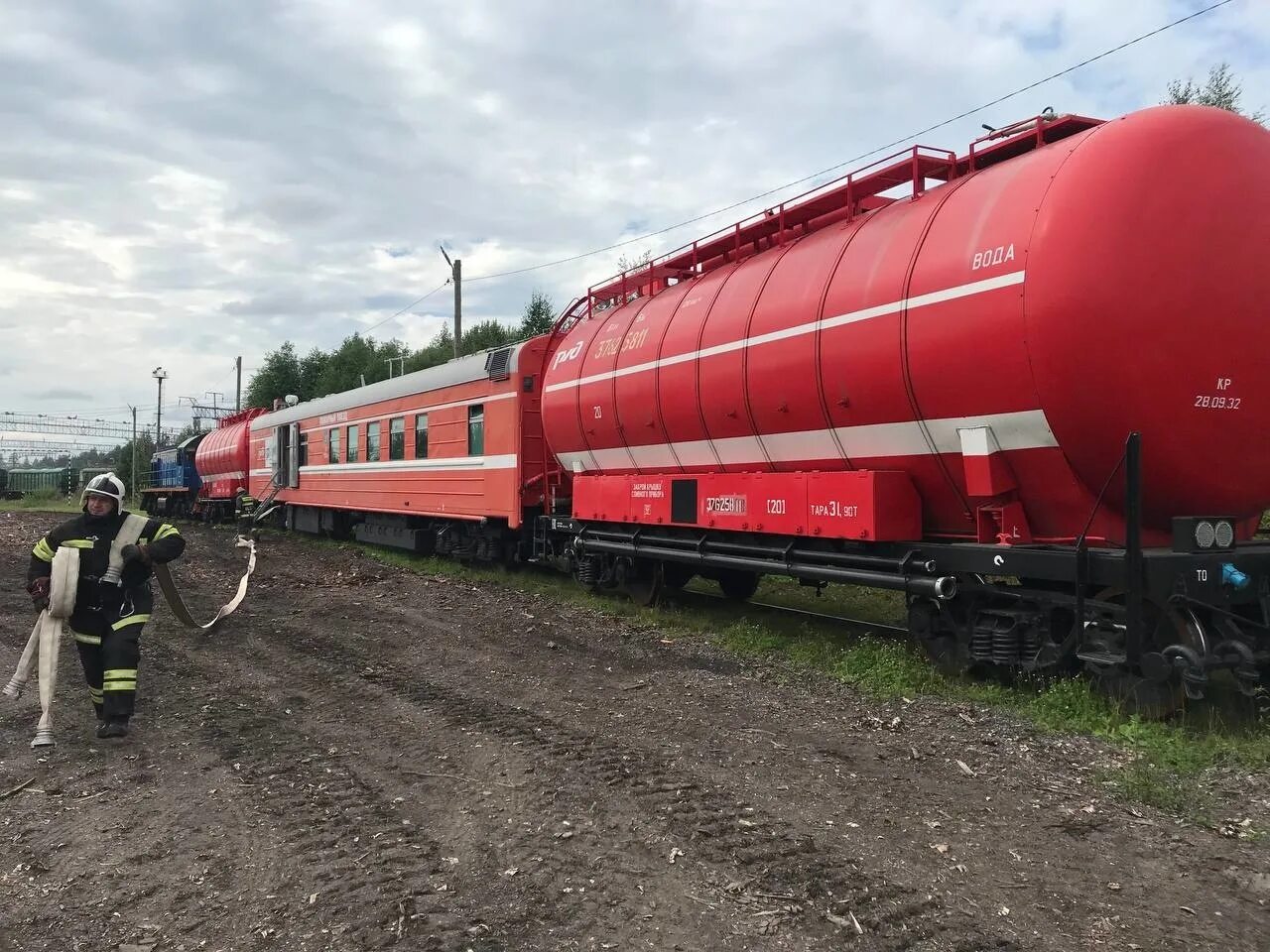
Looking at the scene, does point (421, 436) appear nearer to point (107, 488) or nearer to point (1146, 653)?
point (107, 488)

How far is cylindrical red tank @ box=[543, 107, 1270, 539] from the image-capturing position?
17.2ft

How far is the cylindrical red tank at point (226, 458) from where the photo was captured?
27453 mm

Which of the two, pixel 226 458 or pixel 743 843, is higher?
pixel 226 458

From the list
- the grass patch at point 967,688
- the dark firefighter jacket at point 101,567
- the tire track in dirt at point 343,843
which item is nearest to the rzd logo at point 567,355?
the grass patch at point 967,688

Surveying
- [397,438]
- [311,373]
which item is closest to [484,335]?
[311,373]

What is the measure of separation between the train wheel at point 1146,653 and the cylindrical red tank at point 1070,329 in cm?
63

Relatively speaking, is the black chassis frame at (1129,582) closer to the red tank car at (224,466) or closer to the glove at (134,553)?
the glove at (134,553)

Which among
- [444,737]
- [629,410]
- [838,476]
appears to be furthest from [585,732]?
[629,410]

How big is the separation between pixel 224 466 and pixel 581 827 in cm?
2838

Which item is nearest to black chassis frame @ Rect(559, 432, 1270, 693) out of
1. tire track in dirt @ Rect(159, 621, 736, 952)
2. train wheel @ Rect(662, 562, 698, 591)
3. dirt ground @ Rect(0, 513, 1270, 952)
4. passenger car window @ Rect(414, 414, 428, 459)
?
dirt ground @ Rect(0, 513, 1270, 952)

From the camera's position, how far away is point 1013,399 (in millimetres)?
5578

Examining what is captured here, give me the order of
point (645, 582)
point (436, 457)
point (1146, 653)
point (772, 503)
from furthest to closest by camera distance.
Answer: point (436, 457) < point (645, 582) < point (772, 503) < point (1146, 653)

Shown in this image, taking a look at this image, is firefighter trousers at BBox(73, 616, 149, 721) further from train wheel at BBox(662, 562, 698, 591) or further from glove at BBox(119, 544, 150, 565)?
train wheel at BBox(662, 562, 698, 591)

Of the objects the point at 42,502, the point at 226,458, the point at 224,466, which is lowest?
the point at 42,502
